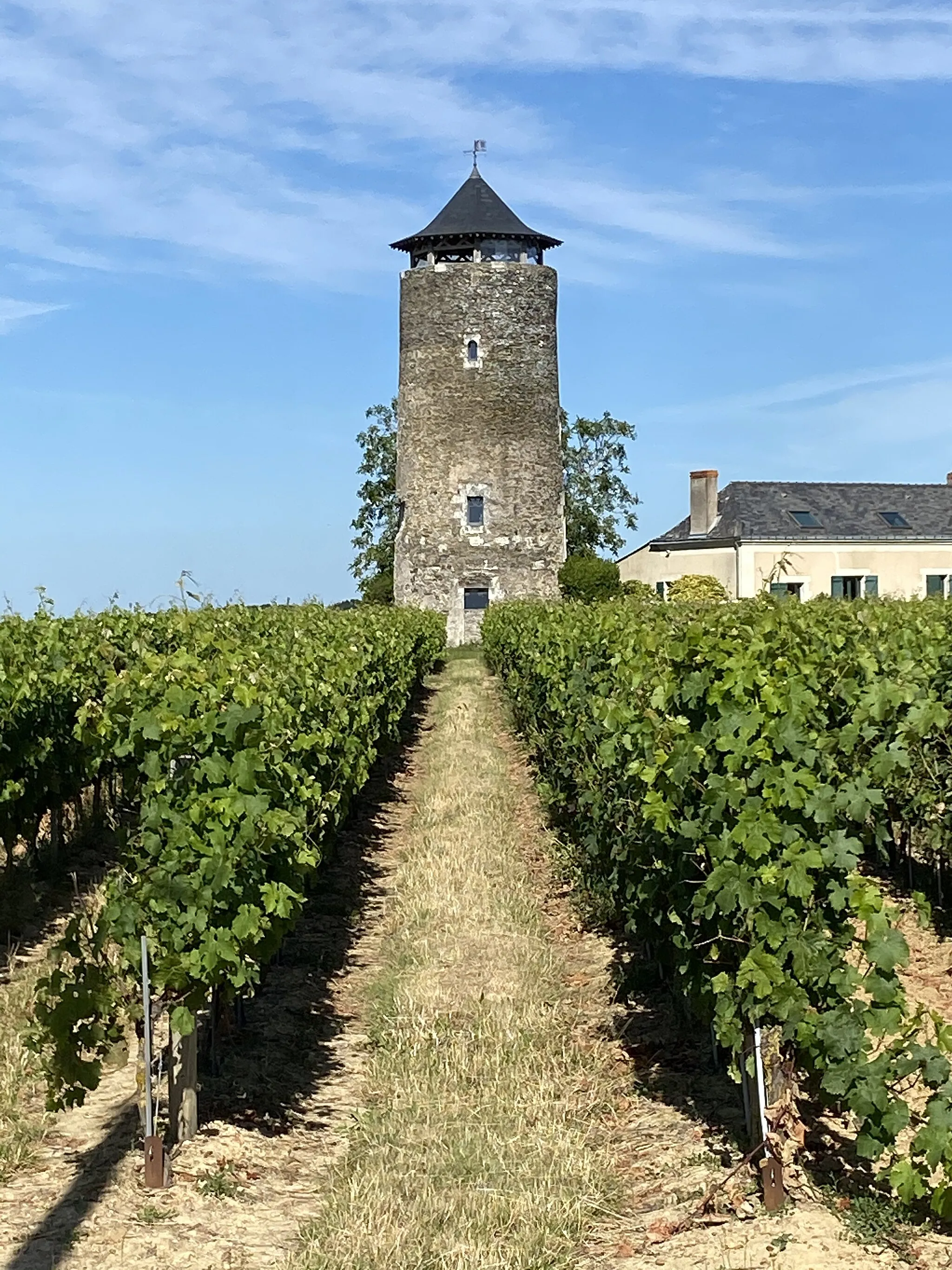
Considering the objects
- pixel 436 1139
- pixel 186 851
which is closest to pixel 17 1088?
pixel 186 851

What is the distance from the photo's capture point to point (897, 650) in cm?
892

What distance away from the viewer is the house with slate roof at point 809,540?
3644 cm

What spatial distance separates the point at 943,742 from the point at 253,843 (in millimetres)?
5135

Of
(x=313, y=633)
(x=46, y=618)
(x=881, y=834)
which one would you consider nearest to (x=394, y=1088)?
(x=881, y=834)

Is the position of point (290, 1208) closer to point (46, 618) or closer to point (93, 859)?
point (93, 859)

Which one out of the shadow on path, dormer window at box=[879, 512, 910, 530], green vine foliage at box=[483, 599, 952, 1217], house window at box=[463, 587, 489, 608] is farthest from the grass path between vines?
dormer window at box=[879, 512, 910, 530]

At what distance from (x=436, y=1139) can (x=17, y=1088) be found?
177 centimetres

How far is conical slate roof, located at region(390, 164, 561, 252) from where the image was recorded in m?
38.6

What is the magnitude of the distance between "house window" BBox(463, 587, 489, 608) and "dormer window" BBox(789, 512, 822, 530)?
8.39 metres

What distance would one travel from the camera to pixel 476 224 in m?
38.7

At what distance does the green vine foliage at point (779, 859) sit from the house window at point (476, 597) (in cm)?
3081

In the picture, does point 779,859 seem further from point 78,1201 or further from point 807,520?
point 807,520

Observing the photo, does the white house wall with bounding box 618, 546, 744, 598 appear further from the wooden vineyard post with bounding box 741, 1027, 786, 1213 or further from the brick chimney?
the wooden vineyard post with bounding box 741, 1027, 786, 1213

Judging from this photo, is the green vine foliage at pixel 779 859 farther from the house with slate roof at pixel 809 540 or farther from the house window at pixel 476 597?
the house window at pixel 476 597
